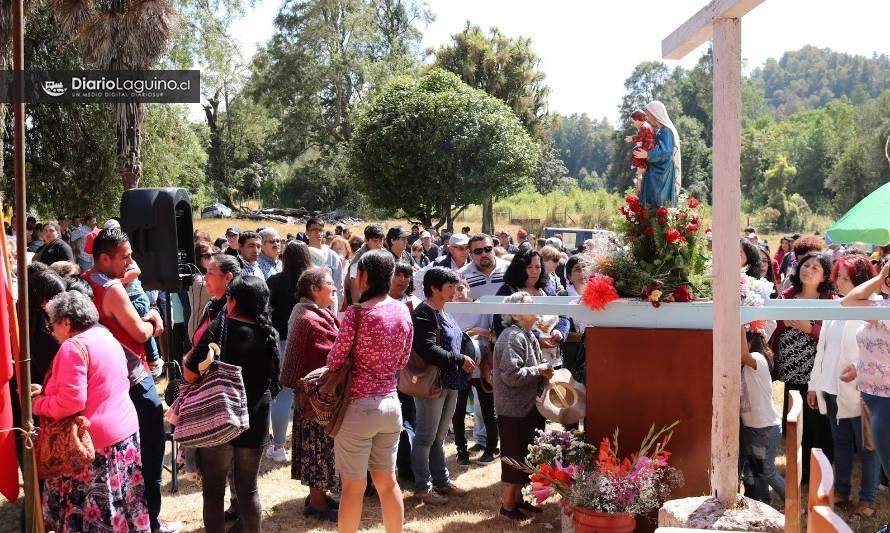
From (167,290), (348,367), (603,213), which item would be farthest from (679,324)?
(603,213)

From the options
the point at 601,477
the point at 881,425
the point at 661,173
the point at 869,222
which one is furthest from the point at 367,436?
the point at 869,222

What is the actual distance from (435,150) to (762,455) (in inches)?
927

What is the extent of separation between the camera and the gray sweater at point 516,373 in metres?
5.38

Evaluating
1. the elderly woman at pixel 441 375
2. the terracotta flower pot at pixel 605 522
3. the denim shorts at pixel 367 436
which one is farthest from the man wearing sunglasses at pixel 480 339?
the terracotta flower pot at pixel 605 522

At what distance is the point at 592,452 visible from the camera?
4633mm

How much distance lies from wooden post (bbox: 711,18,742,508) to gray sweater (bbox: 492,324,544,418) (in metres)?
1.84

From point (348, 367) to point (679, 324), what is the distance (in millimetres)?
1737

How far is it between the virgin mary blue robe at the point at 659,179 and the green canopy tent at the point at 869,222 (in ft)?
11.7

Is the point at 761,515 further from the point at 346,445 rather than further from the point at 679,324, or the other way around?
the point at 346,445

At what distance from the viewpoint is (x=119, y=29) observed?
15703 mm

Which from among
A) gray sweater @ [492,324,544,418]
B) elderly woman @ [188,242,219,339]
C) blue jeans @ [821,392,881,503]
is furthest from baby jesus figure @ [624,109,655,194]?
elderly woman @ [188,242,219,339]

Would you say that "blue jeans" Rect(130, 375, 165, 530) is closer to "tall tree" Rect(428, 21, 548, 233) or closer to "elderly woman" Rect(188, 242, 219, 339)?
"elderly woman" Rect(188, 242, 219, 339)

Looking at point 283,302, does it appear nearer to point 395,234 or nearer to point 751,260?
point 395,234

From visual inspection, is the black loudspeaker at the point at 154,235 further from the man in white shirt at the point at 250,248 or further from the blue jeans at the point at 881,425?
the blue jeans at the point at 881,425
